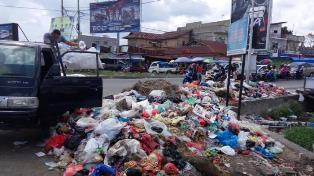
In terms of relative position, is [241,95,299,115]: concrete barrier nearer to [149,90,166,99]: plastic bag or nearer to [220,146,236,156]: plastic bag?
[149,90,166,99]: plastic bag

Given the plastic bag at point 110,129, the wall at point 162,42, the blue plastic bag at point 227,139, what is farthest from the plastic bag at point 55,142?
the wall at point 162,42

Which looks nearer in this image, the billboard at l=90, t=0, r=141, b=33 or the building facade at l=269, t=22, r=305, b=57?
the billboard at l=90, t=0, r=141, b=33

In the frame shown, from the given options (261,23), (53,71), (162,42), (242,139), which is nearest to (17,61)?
(53,71)

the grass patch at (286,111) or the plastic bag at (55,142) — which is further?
the grass patch at (286,111)

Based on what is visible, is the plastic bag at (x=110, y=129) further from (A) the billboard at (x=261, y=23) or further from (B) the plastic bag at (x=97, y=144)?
(A) the billboard at (x=261, y=23)

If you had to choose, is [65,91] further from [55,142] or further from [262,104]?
[262,104]

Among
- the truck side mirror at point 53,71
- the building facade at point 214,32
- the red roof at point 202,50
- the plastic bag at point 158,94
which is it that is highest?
the building facade at point 214,32

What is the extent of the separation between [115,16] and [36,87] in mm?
37962

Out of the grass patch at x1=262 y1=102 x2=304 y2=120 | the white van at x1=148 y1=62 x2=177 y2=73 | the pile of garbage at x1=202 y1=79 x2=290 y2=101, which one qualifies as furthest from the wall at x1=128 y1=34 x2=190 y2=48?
the grass patch at x1=262 y1=102 x2=304 y2=120

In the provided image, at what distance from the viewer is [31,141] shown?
7.69 metres

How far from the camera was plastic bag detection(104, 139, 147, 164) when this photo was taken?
625cm

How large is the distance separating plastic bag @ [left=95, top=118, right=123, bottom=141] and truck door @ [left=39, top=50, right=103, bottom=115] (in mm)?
826

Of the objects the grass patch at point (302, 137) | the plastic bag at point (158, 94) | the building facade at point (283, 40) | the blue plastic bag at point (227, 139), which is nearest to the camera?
the blue plastic bag at point (227, 139)

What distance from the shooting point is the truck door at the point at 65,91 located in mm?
7133
